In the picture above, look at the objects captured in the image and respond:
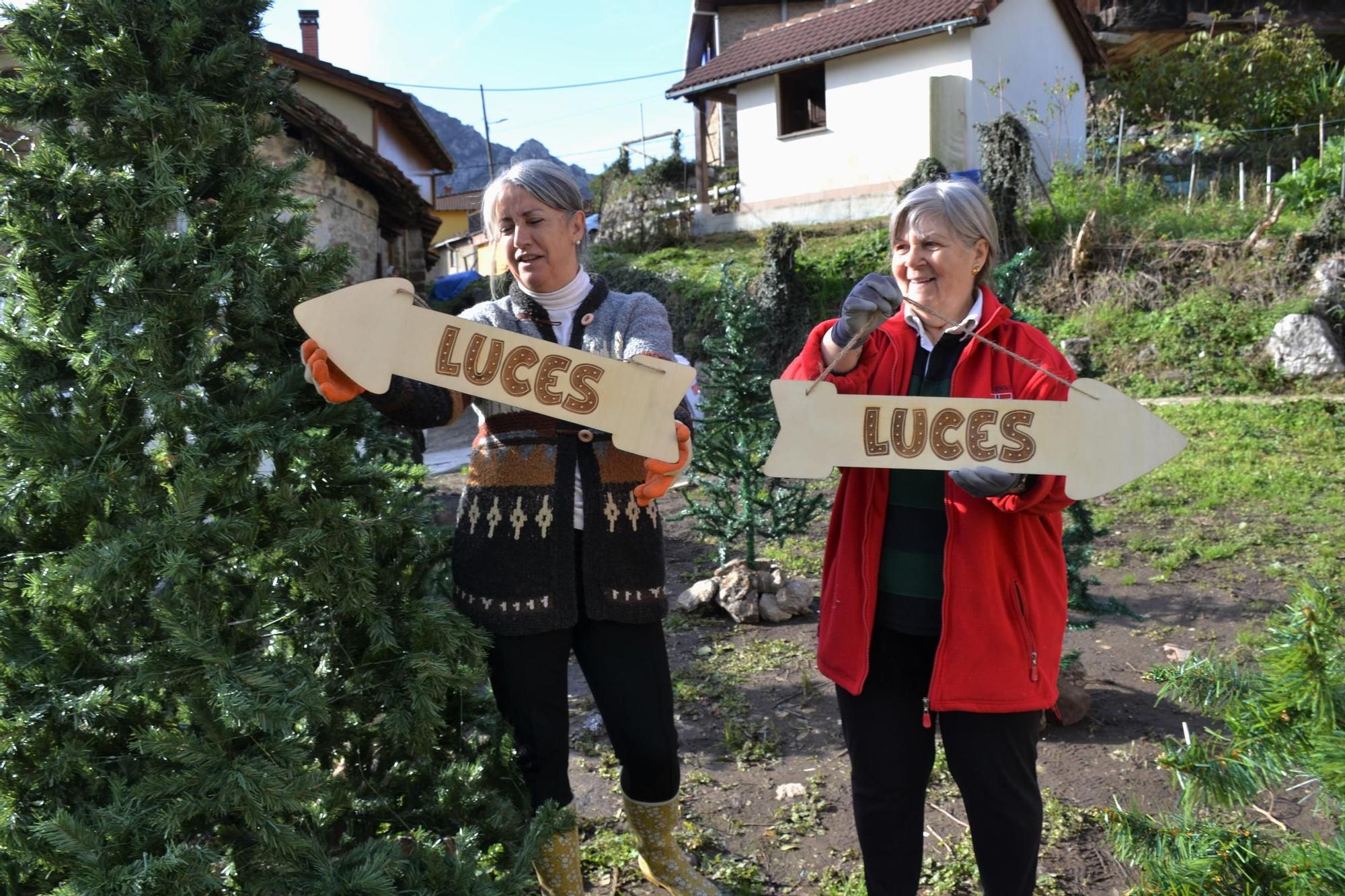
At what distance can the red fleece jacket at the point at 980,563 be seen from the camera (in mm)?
1984

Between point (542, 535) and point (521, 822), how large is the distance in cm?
66

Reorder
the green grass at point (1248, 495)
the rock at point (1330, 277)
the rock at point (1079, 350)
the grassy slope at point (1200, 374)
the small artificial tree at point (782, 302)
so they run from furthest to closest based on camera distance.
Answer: the small artificial tree at point (782, 302) < the rock at point (1330, 277) < the grassy slope at point (1200, 374) < the green grass at point (1248, 495) < the rock at point (1079, 350)

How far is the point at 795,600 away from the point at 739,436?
98 cm

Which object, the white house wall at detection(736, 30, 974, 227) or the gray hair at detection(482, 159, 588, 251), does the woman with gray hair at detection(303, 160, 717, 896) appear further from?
the white house wall at detection(736, 30, 974, 227)

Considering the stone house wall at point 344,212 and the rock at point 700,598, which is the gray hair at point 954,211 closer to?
the rock at point 700,598

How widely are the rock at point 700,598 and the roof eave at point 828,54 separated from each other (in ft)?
42.5

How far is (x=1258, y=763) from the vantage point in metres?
1.48

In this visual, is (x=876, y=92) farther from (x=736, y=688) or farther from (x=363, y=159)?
(x=736, y=688)

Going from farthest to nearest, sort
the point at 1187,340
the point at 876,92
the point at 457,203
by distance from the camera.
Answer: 1. the point at 457,203
2. the point at 876,92
3. the point at 1187,340

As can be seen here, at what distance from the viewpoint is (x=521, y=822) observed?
2.18m

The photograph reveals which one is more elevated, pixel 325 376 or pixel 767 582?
pixel 325 376

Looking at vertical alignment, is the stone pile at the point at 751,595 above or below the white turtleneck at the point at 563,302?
below

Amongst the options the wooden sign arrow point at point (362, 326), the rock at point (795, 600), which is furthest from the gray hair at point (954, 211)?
the rock at point (795, 600)

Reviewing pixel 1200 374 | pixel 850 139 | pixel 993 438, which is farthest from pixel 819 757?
pixel 850 139
